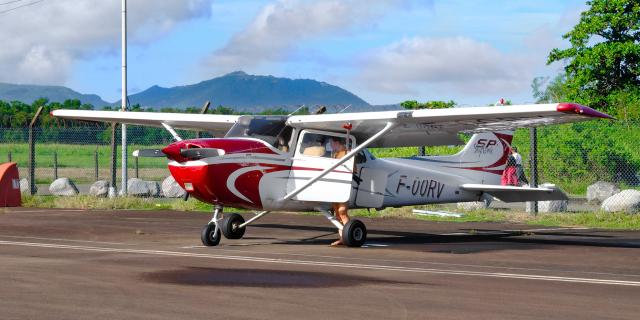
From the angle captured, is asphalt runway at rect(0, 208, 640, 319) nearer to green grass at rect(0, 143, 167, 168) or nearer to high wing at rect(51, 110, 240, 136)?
high wing at rect(51, 110, 240, 136)

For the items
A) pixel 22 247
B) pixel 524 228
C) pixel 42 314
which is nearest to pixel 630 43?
pixel 524 228

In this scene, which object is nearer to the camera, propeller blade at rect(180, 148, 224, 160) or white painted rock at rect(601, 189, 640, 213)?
propeller blade at rect(180, 148, 224, 160)

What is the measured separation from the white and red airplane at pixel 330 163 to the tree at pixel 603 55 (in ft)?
62.1

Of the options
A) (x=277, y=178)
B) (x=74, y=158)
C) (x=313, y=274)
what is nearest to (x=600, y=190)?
(x=277, y=178)

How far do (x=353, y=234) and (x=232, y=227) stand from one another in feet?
7.26

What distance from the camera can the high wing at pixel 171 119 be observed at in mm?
18234

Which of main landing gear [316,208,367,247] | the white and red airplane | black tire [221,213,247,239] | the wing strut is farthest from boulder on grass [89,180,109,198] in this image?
main landing gear [316,208,367,247]

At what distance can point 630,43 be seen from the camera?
35875 millimetres

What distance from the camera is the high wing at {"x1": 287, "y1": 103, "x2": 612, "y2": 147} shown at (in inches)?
572

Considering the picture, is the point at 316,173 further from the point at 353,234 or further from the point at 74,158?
the point at 74,158

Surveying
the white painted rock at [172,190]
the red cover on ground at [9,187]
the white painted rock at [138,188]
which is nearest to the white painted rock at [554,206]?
the white painted rock at [172,190]

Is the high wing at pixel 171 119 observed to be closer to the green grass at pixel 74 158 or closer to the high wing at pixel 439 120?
the high wing at pixel 439 120

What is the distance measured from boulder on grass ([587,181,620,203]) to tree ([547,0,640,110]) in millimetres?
10550

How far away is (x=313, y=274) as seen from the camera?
11.9 metres
